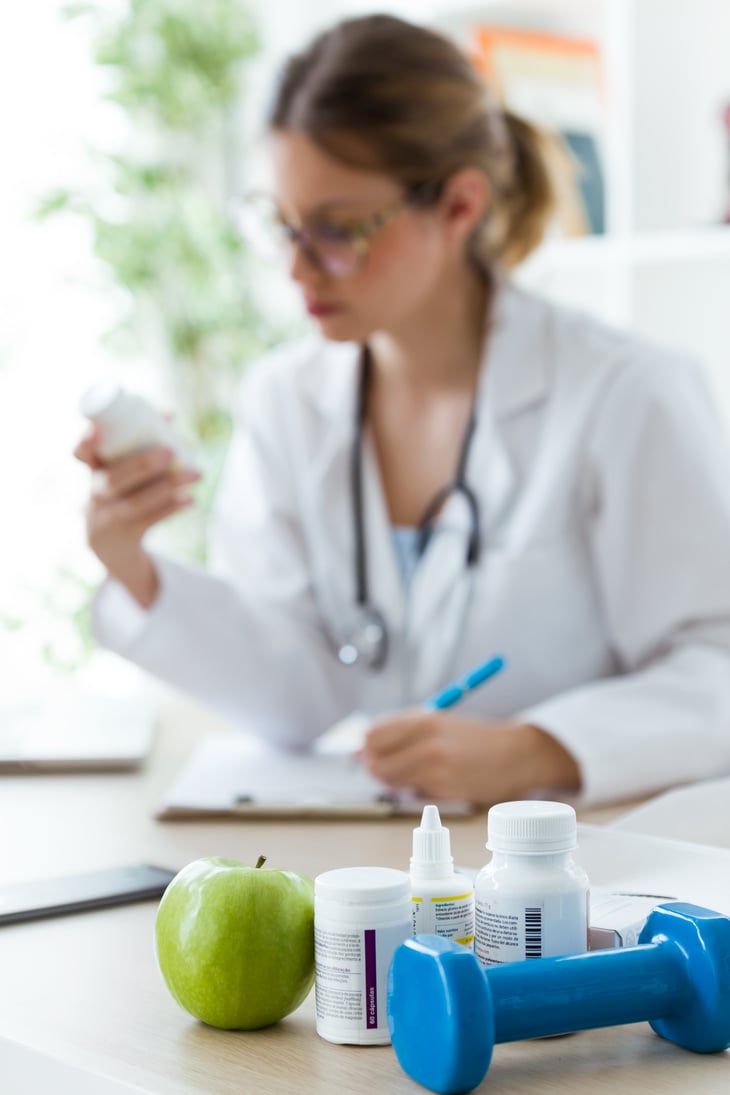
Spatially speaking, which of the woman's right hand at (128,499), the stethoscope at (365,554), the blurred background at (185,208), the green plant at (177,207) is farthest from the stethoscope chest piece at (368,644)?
the green plant at (177,207)

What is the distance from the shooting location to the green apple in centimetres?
66

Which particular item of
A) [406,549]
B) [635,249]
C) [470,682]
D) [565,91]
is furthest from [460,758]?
Result: [565,91]

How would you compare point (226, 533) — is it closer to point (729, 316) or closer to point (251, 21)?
point (729, 316)

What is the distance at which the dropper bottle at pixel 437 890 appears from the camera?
2.17 feet

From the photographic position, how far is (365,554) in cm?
160

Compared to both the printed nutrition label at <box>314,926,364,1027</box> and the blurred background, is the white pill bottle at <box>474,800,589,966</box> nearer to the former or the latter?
the printed nutrition label at <box>314,926,364,1027</box>

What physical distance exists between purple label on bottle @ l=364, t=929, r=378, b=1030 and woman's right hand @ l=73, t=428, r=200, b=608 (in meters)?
0.78

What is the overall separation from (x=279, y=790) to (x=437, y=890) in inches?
23.7

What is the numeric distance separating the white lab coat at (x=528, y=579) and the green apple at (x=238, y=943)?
64 cm

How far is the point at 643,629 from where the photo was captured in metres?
1.43

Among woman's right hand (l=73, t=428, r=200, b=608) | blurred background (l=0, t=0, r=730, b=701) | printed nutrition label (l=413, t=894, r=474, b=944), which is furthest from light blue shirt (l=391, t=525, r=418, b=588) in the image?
blurred background (l=0, t=0, r=730, b=701)

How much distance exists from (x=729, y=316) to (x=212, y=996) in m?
2.07

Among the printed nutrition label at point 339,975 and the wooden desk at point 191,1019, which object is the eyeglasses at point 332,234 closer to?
the wooden desk at point 191,1019

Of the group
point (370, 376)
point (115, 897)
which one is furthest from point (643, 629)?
point (115, 897)
